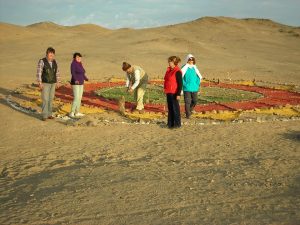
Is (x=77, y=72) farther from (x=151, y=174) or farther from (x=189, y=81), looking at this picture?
(x=151, y=174)

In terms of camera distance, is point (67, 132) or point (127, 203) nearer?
point (127, 203)

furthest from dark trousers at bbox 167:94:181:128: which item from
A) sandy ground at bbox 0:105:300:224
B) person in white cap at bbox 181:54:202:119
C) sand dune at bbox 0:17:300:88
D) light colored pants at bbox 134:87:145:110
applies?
sand dune at bbox 0:17:300:88

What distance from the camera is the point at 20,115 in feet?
42.2

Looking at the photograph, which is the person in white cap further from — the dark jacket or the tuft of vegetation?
the dark jacket

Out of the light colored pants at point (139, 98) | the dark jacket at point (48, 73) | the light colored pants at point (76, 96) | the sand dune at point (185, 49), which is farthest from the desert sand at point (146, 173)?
the sand dune at point (185, 49)

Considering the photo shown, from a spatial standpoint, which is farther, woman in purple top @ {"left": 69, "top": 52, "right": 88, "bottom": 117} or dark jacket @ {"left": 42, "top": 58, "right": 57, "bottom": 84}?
woman in purple top @ {"left": 69, "top": 52, "right": 88, "bottom": 117}

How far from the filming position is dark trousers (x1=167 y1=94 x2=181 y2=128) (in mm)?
10633

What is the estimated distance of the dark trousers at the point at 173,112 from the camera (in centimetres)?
1063

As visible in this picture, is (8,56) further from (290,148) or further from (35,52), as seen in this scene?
(290,148)

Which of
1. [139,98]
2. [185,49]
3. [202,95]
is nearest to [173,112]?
[139,98]

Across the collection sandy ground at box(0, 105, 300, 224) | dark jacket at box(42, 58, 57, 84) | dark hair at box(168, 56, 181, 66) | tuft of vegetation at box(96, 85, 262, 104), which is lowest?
sandy ground at box(0, 105, 300, 224)

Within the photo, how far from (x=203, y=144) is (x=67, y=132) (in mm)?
3307

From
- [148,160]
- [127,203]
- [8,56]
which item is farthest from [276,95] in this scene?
[8,56]

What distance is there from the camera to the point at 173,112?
10.7 metres
